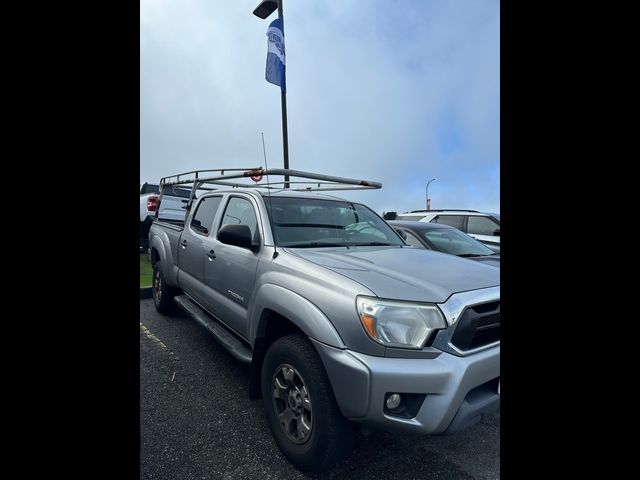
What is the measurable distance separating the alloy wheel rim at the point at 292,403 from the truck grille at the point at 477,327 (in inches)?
34.9

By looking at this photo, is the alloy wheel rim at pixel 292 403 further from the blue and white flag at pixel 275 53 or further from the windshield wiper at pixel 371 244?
the blue and white flag at pixel 275 53

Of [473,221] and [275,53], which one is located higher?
[275,53]

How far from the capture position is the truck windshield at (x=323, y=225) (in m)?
2.86

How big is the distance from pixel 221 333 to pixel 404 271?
1.77m

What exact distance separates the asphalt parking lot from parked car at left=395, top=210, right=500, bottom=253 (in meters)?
5.45

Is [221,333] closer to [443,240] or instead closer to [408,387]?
[408,387]

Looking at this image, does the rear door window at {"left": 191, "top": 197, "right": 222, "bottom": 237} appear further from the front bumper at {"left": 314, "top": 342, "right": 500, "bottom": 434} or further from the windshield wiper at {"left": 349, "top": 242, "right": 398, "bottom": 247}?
the front bumper at {"left": 314, "top": 342, "right": 500, "bottom": 434}

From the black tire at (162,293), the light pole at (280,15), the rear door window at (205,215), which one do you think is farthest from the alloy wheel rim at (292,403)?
the light pole at (280,15)

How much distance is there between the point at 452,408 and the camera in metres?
1.72

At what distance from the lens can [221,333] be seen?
3.08m

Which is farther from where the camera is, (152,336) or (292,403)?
(152,336)

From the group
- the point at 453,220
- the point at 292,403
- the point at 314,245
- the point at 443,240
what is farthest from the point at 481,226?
the point at 292,403

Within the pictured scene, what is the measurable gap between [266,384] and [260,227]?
120cm
